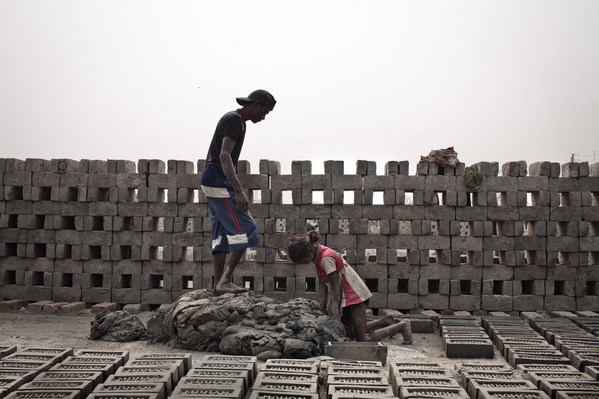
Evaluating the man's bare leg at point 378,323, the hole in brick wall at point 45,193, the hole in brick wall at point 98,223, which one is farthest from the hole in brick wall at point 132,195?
the man's bare leg at point 378,323

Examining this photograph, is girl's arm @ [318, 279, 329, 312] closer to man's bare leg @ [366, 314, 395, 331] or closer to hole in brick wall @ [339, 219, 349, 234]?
man's bare leg @ [366, 314, 395, 331]

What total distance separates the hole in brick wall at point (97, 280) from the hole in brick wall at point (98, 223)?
32.1 inches

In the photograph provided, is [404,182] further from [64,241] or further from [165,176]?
[64,241]

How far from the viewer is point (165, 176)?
843cm

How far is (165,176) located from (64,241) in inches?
84.0

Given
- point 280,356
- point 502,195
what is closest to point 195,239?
point 280,356

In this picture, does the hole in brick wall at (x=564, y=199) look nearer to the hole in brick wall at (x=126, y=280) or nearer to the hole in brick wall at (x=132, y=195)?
the hole in brick wall at (x=132, y=195)

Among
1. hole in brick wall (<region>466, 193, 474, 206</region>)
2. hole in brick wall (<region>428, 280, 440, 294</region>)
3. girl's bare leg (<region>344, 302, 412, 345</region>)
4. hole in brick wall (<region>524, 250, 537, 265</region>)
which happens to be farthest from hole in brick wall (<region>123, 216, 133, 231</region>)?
hole in brick wall (<region>524, 250, 537, 265</region>)

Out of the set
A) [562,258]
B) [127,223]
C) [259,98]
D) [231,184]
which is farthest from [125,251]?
[562,258]

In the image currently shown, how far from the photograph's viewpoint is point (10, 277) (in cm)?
874

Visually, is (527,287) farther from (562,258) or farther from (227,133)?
(227,133)

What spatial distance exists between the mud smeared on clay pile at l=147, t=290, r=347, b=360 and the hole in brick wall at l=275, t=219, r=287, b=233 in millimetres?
2298

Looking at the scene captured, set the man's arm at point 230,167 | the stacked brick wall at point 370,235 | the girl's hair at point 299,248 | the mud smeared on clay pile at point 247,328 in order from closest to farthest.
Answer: the mud smeared on clay pile at point 247,328 → the girl's hair at point 299,248 → the man's arm at point 230,167 → the stacked brick wall at point 370,235

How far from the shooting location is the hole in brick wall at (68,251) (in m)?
8.53
